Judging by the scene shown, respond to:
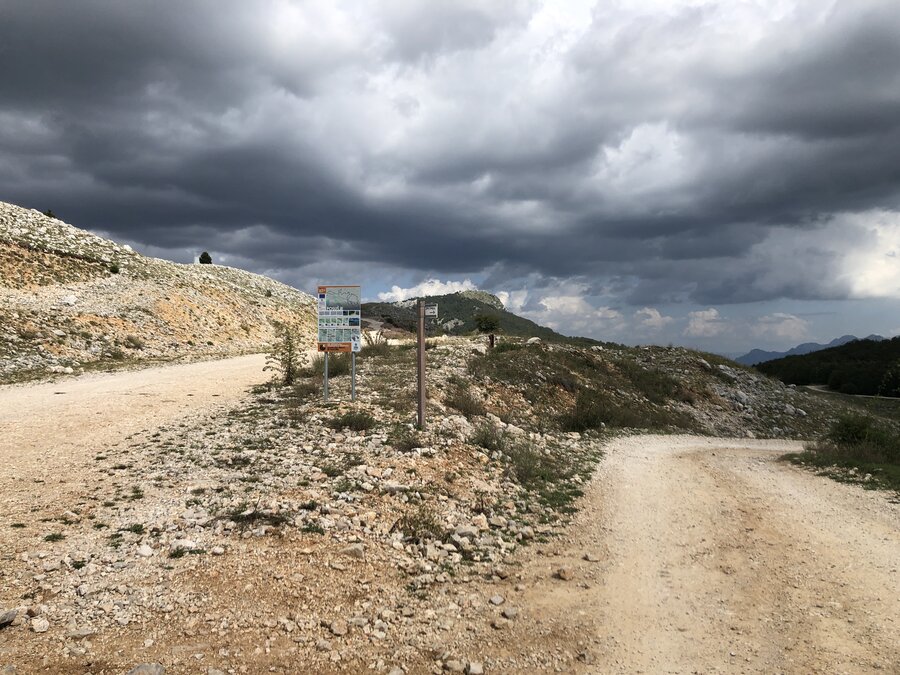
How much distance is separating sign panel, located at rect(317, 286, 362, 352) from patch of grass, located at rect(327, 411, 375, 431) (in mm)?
2472

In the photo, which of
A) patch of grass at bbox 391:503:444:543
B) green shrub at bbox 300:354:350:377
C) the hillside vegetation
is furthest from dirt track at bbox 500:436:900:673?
the hillside vegetation

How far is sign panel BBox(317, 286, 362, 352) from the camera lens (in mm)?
15109

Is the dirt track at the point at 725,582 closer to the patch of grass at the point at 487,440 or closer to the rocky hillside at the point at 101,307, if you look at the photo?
the patch of grass at the point at 487,440

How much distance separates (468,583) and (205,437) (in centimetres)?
772

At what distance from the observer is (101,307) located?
3161 centimetres

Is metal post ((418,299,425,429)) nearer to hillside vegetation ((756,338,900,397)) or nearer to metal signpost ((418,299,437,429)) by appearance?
metal signpost ((418,299,437,429))

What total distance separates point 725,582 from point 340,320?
11206 mm

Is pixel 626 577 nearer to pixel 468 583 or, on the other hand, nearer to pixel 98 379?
pixel 468 583

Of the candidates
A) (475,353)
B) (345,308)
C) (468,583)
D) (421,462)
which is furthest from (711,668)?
(475,353)

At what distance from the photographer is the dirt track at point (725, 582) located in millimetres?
5922

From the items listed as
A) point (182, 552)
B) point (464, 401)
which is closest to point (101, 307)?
point (464, 401)

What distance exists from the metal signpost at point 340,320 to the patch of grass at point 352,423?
73.2 inches

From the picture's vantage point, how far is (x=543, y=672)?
5.60m

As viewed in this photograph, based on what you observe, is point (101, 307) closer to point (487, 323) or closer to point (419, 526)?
point (487, 323)
